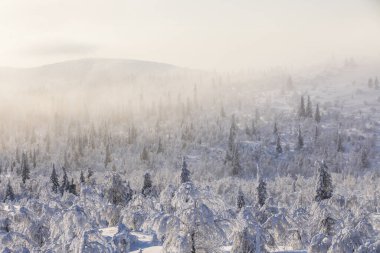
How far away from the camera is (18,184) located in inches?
6196

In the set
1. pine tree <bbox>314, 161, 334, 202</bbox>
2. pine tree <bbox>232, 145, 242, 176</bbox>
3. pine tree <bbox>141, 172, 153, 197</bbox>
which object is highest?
pine tree <bbox>314, 161, 334, 202</bbox>

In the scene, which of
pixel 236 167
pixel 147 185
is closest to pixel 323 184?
pixel 147 185

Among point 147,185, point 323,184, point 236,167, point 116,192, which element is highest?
point 323,184

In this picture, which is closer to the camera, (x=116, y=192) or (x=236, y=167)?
→ (x=116, y=192)

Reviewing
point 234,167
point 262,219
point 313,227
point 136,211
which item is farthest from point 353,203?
point 234,167

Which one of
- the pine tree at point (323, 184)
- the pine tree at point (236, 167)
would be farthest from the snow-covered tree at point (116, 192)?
the pine tree at point (236, 167)

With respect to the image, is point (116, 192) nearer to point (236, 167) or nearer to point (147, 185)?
point (147, 185)

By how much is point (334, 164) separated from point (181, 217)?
179923 mm

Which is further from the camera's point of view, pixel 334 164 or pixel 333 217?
pixel 334 164

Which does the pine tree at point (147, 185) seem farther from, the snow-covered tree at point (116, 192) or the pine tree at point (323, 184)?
the pine tree at point (323, 184)

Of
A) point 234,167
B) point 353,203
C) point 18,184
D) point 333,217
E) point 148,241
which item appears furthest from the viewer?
point 234,167

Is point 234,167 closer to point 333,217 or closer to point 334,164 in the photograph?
point 334,164

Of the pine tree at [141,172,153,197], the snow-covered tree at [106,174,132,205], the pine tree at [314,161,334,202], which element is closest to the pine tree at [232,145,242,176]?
the pine tree at [141,172,153,197]

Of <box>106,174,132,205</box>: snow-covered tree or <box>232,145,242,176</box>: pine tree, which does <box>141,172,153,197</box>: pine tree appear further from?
<box>232,145,242,176</box>: pine tree
